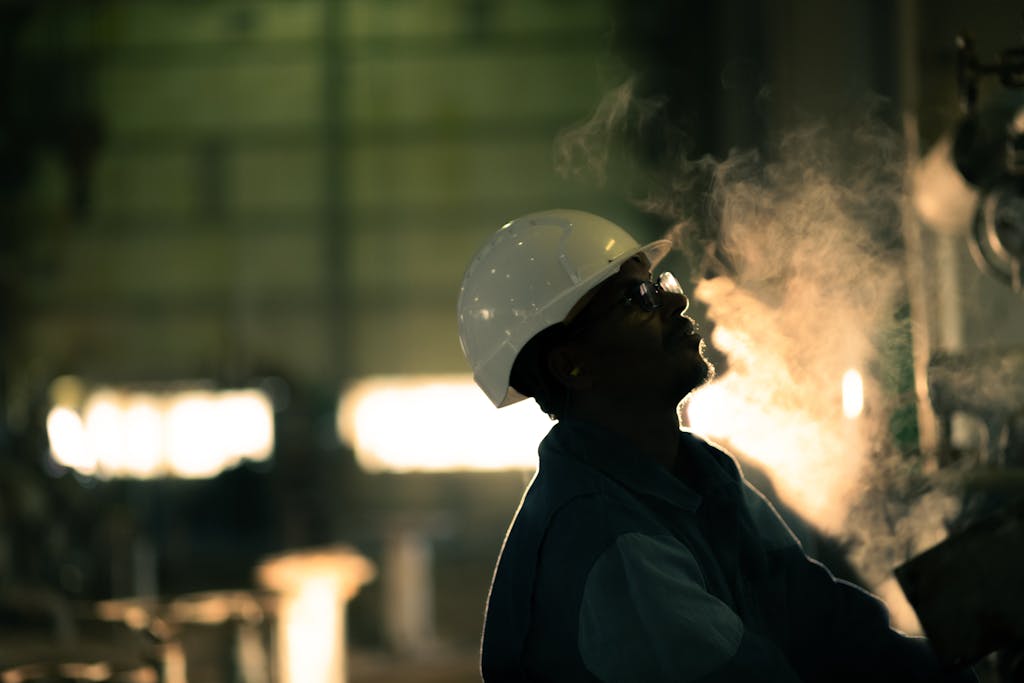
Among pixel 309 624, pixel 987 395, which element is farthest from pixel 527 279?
pixel 309 624

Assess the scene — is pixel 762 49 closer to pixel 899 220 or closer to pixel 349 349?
pixel 899 220

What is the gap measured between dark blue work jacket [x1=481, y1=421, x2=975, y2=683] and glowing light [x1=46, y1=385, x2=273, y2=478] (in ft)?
27.8

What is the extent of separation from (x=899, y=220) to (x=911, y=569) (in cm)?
206

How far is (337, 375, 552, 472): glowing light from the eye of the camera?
1007 centimetres

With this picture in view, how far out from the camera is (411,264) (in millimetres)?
10414

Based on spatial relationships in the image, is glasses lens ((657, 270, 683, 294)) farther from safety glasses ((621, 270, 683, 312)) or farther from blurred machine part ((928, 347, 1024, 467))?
blurred machine part ((928, 347, 1024, 467))

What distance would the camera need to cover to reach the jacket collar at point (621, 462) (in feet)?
4.57

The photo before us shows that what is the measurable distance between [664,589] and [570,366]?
1.20 feet

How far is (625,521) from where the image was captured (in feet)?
4.33

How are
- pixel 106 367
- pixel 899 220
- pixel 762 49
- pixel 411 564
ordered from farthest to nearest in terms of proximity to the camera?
1. pixel 106 367
2. pixel 411 564
3. pixel 762 49
4. pixel 899 220

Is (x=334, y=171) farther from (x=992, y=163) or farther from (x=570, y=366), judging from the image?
(x=570, y=366)

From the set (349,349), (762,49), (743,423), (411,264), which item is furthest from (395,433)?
(743,423)

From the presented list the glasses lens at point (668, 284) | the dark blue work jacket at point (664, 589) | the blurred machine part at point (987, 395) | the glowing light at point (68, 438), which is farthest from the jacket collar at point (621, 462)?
the glowing light at point (68, 438)

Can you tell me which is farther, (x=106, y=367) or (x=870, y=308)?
(x=106, y=367)
